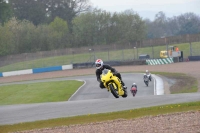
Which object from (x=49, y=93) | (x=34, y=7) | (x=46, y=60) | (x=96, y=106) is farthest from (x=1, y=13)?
(x=96, y=106)

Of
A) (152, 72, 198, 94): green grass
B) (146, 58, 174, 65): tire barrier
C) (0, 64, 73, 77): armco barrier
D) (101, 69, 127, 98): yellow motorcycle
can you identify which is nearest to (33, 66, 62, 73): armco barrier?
(0, 64, 73, 77): armco barrier

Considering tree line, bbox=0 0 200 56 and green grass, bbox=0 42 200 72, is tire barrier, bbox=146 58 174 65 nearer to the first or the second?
green grass, bbox=0 42 200 72

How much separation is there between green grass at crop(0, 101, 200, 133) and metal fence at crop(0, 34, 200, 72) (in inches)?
1826

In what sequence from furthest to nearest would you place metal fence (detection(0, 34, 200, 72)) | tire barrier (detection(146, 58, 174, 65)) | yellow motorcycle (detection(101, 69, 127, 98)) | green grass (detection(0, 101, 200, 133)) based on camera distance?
metal fence (detection(0, 34, 200, 72)) < tire barrier (detection(146, 58, 174, 65)) < yellow motorcycle (detection(101, 69, 127, 98)) < green grass (detection(0, 101, 200, 133))

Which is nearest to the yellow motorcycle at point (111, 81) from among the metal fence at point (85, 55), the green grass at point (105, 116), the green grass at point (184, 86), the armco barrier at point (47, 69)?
the green grass at point (105, 116)

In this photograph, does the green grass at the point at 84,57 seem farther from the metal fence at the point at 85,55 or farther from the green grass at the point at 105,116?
the green grass at the point at 105,116

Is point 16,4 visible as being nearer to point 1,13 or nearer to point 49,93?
point 1,13

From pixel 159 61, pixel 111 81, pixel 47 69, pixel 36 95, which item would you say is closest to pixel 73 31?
pixel 47 69

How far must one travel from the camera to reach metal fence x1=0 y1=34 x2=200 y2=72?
62188 millimetres

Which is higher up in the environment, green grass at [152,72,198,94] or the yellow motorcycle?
the yellow motorcycle

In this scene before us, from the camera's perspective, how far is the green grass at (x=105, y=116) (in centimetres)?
1229

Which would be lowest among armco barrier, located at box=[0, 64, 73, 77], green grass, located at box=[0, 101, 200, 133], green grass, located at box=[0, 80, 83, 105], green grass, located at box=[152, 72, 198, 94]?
armco barrier, located at box=[0, 64, 73, 77]

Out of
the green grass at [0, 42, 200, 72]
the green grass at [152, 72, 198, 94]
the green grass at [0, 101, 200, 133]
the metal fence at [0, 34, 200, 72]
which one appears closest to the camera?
the green grass at [0, 101, 200, 133]

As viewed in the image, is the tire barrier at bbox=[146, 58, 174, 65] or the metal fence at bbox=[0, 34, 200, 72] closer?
the tire barrier at bbox=[146, 58, 174, 65]
